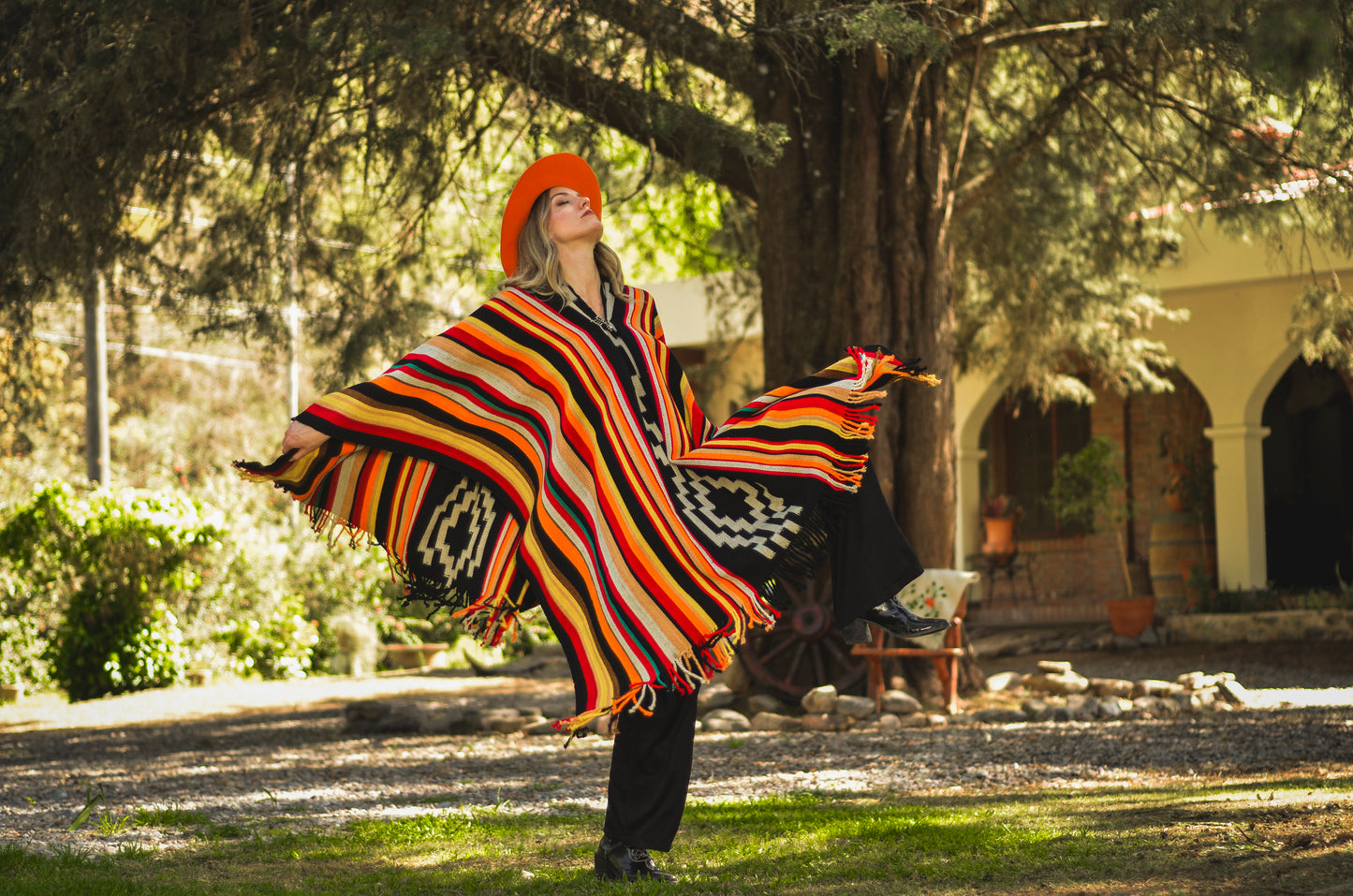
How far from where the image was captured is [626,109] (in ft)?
22.7

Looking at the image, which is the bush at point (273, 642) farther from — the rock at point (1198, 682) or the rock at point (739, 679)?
A: the rock at point (1198, 682)

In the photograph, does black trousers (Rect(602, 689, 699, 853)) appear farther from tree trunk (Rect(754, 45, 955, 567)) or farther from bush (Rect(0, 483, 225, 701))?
bush (Rect(0, 483, 225, 701))

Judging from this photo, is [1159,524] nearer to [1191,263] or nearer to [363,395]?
[1191,263]

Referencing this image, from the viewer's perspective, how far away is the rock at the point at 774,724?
7426mm

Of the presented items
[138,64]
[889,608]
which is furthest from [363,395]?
[138,64]

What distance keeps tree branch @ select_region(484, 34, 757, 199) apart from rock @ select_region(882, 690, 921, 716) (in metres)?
3.14

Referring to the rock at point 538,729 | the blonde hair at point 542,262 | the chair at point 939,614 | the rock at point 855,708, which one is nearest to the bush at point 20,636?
the rock at point 538,729

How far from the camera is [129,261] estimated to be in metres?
7.47

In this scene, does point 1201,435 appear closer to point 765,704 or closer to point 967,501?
point 967,501

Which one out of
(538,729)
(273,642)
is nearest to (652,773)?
(538,729)

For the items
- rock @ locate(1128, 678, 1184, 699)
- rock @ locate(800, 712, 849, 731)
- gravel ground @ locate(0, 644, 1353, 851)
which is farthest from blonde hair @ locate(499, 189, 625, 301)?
rock @ locate(1128, 678, 1184, 699)

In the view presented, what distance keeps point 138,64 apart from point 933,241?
14.3 ft

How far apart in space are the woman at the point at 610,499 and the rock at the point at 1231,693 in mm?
5239

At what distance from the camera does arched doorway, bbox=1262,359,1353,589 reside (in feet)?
45.3
